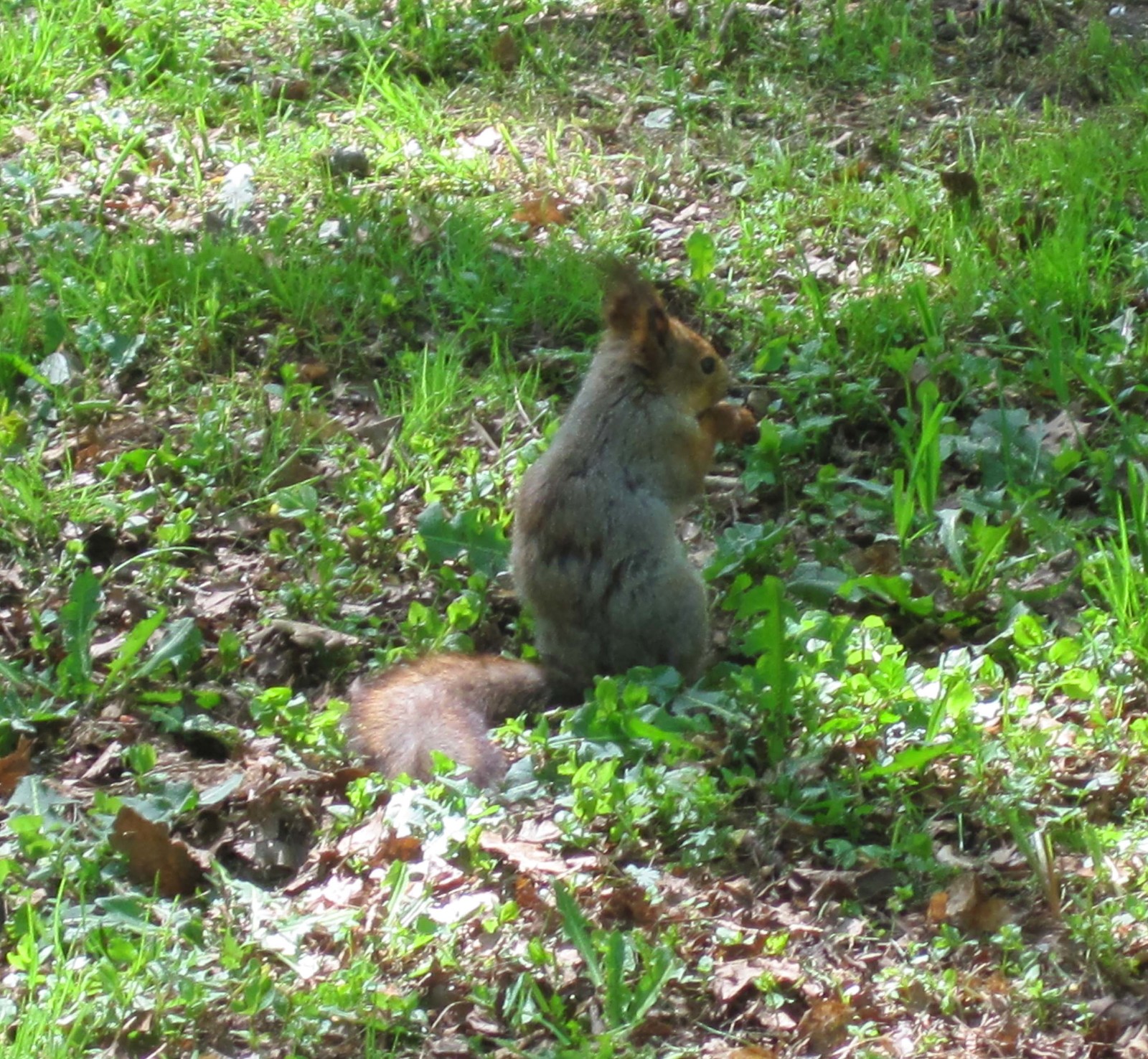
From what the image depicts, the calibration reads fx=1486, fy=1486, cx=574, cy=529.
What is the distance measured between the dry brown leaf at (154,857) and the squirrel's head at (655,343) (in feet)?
5.11

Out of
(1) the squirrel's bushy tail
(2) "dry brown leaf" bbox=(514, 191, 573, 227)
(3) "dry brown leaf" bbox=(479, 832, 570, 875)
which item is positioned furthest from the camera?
(2) "dry brown leaf" bbox=(514, 191, 573, 227)

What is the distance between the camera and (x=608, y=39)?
580cm

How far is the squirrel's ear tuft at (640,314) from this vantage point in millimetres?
3490

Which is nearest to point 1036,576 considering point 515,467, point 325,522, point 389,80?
point 515,467

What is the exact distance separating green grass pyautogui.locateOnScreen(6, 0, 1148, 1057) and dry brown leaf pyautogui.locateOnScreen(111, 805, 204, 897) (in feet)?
0.20

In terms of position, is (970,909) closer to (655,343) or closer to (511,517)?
(655,343)

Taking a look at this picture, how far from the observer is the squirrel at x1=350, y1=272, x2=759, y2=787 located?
3.09m

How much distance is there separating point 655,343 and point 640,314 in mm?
78

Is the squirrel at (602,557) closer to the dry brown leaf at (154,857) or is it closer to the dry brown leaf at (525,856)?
the dry brown leaf at (525,856)

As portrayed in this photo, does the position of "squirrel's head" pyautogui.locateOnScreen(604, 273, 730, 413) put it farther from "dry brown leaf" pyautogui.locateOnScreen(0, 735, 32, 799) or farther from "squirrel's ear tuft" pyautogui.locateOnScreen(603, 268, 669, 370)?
"dry brown leaf" pyautogui.locateOnScreen(0, 735, 32, 799)

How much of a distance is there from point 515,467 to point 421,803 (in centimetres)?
146

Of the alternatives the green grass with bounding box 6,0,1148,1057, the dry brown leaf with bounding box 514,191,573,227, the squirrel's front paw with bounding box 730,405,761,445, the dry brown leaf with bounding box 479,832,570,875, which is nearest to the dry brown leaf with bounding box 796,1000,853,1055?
the green grass with bounding box 6,0,1148,1057

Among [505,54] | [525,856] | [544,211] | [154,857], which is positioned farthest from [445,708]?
[505,54]

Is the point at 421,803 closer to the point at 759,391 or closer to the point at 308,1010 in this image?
the point at 308,1010
